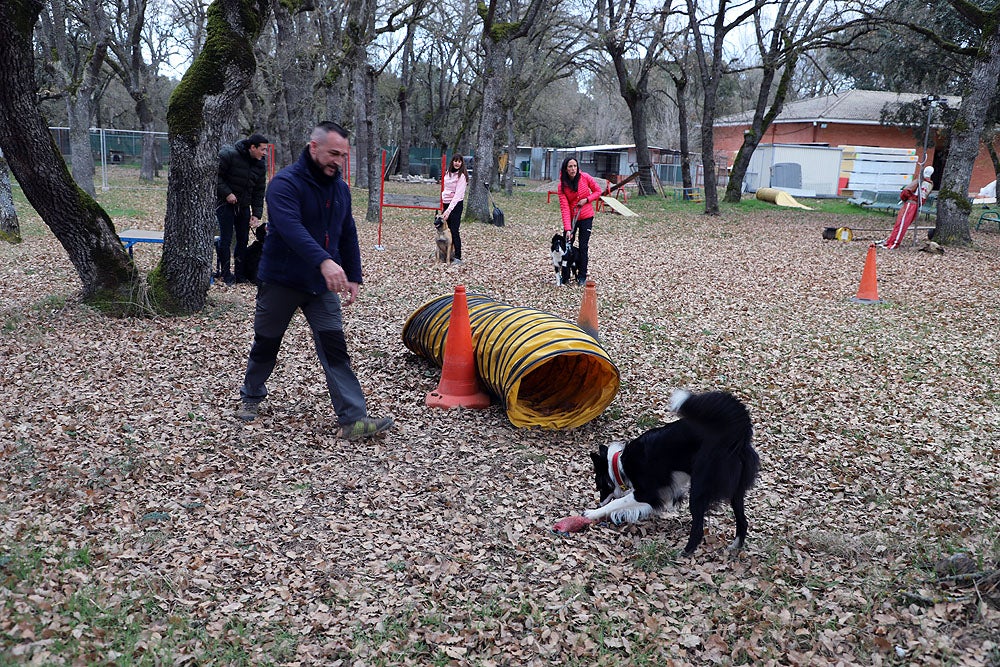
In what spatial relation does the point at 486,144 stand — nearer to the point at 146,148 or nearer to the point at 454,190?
the point at 454,190

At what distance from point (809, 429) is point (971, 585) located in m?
2.35

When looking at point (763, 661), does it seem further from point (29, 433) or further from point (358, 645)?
point (29, 433)

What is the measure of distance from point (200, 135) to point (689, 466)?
629 centimetres

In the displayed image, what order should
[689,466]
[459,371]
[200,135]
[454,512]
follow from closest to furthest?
[689,466]
[454,512]
[459,371]
[200,135]

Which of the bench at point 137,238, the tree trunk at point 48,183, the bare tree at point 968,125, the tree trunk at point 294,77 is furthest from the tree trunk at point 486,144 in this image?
the tree trunk at point 48,183

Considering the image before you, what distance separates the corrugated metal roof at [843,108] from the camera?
3703 centimetres

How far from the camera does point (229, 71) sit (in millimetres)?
8039

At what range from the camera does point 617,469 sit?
4402mm

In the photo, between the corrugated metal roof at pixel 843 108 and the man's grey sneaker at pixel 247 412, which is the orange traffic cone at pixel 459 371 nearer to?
the man's grey sneaker at pixel 247 412

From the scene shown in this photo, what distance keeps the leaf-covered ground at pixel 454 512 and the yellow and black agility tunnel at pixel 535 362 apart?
214mm

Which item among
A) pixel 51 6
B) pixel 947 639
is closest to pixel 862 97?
pixel 51 6

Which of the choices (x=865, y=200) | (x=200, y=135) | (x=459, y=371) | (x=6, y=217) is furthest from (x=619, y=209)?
(x=459, y=371)

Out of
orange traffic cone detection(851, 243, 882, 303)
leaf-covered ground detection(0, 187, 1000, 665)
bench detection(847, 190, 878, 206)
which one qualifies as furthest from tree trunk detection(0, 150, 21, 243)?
bench detection(847, 190, 878, 206)

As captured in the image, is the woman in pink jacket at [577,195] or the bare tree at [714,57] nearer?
the woman in pink jacket at [577,195]
